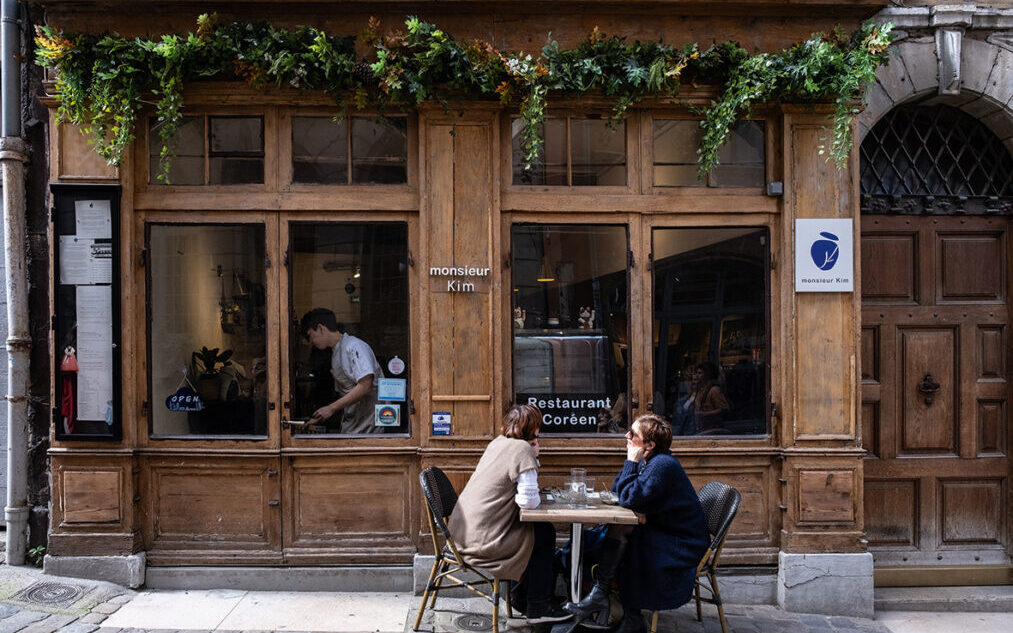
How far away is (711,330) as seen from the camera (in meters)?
6.30

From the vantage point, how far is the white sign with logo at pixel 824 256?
6.09 m

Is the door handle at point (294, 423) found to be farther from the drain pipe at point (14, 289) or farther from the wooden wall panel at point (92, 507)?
the drain pipe at point (14, 289)

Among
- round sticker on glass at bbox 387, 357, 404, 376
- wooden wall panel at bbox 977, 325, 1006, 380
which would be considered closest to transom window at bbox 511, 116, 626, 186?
round sticker on glass at bbox 387, 357, 404, 376

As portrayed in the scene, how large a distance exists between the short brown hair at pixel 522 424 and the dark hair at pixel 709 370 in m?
1.78

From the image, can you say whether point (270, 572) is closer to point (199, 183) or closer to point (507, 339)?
point (507, 339)

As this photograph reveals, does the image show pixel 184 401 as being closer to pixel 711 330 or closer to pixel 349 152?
pixel 349 152

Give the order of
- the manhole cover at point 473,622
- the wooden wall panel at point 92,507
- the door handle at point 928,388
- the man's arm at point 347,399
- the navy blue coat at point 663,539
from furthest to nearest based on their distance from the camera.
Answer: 1. the door handle at point 928,388
2. the man's arm at point 347,399
3. the wooden wall panel at point 92,507
4. the manhole cover at point 473,622
5. the navy blue coat at point 663,539

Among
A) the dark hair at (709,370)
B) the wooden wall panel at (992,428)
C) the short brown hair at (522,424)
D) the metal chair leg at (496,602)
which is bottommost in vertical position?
the metal chair leg at (496,602)

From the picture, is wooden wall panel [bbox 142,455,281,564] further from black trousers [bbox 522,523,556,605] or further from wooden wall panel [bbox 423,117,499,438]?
black trousers [bbox 522,523,556,605]

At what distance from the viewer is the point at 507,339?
6.23 m

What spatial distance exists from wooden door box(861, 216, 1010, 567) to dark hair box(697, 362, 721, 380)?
4.41 feet

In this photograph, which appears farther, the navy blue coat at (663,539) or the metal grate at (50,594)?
the metal grate at (50,594)

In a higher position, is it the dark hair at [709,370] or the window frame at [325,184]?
the window frame at [325,184]

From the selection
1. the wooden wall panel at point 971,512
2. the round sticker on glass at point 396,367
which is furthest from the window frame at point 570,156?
the wooden wall panel at point 971,512
